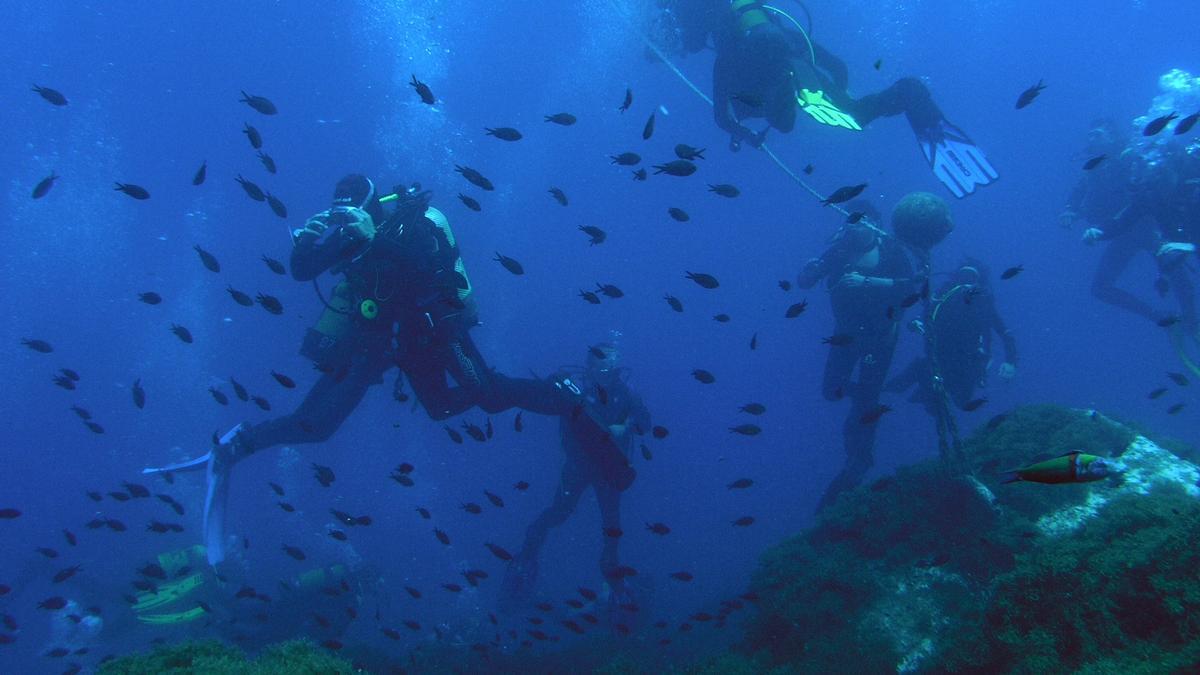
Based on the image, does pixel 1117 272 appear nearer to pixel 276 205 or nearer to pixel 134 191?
pixel 276 205

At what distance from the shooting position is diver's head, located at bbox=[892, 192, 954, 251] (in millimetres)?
8508

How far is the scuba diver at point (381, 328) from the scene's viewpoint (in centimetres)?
707

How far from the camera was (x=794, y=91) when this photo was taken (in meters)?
8.30

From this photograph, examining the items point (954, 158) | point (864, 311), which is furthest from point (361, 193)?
point (954, 158)

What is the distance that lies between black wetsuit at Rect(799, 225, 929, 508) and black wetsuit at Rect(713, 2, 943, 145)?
189 cm

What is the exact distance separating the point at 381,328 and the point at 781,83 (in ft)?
20.4

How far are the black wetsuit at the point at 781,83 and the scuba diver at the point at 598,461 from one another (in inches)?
167

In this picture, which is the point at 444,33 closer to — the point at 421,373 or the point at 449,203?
the point at 449,203

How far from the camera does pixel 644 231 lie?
3504 inches

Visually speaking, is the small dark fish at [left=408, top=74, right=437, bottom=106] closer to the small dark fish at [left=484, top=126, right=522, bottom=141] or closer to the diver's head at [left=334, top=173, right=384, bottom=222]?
the small dark fish at [left=484, top=126, right=522, bottom=141]

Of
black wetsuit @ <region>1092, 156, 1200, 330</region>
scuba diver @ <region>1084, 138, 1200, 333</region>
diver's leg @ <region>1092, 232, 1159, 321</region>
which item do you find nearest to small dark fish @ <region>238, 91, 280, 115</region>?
scuba diver @ <region>1084, 138, 1200, 333</region>

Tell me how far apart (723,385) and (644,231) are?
36.4 meters

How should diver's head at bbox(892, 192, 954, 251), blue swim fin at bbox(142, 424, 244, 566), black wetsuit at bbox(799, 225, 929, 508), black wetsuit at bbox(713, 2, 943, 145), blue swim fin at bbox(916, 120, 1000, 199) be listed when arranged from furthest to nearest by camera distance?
black wetsuit at bbox(799, 225, 929, 508) → blue swim fin at bbox(916, 120, 1000, 199) → blue swim fin at bbox(142, 424, 244, 566) → diver's head at bbox(892, 192, 954, 251) → black wetsuit at bbox(713, 2, 943, 145)

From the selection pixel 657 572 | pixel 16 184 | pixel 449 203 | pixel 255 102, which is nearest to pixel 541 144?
pixel 449 203
